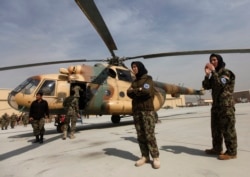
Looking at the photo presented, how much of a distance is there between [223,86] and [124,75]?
818cm

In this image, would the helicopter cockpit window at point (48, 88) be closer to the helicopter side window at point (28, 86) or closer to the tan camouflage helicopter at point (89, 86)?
the tan camouflage helicopter at point (89, 86)

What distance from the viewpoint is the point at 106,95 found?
450 inches

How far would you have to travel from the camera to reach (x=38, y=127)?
8.22 metres

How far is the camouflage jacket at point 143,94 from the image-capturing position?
4609mm

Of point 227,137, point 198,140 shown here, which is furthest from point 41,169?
point 198,140

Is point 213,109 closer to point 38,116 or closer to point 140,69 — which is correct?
point 140,69

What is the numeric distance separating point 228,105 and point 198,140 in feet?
7.35

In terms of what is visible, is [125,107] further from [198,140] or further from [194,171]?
[194,171]

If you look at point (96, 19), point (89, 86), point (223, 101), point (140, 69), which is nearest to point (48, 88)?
point (89, 86)

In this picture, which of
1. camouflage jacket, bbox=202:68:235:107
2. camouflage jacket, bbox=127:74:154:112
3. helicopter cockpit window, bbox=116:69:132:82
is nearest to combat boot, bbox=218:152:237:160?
camouflage jacket, bbox=202:68:235:107

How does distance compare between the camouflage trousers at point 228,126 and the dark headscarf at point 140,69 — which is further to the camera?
the dark headscarf at point 140,69

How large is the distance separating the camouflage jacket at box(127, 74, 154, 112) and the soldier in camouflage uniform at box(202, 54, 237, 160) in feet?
3.54

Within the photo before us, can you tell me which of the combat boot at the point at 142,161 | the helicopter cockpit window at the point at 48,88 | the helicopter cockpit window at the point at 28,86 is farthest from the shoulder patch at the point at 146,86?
the helicopter cockpit window at the point at 28,86

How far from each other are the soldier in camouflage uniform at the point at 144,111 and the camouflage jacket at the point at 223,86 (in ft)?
3.84
